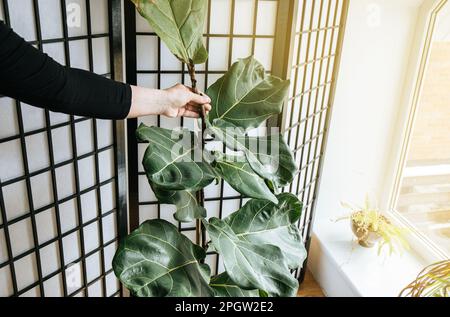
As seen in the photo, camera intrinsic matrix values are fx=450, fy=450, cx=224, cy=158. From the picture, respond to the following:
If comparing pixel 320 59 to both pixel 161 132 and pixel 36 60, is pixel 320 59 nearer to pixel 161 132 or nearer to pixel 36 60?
pixel 161 132

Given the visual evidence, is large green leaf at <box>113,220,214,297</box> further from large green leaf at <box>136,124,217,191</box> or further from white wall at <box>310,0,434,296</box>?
white wall at <box>310,0,434,296</box>

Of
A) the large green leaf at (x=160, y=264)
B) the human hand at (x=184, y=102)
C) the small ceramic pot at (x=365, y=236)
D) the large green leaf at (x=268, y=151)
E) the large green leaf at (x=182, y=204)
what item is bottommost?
the small ceramic pot at (x=365, y=236)

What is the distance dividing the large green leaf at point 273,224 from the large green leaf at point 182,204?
0.45 feet

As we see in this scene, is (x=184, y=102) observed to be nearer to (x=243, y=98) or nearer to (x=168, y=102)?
(x=168, y=102)

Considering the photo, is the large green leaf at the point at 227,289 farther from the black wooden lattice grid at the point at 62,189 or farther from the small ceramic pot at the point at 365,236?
the small ceramic pot at the point at 365,236

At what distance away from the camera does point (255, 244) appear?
4.44 feet

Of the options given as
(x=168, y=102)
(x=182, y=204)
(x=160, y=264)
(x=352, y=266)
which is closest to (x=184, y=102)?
(x=168, y=102)

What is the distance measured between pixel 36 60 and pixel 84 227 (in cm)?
90

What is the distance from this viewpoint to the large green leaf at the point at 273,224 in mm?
1464

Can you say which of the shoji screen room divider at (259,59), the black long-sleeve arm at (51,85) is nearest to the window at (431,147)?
the shoji screen room divider at (259,59)

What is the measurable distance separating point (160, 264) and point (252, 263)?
26cm

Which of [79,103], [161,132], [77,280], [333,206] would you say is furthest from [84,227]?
[333,206]

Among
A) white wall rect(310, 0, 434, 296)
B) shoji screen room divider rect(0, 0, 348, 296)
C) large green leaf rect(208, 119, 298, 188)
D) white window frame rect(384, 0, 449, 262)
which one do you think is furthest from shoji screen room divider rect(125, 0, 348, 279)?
white window frame rect(384, 0, 449, 262)

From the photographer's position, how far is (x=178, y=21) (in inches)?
49.2
